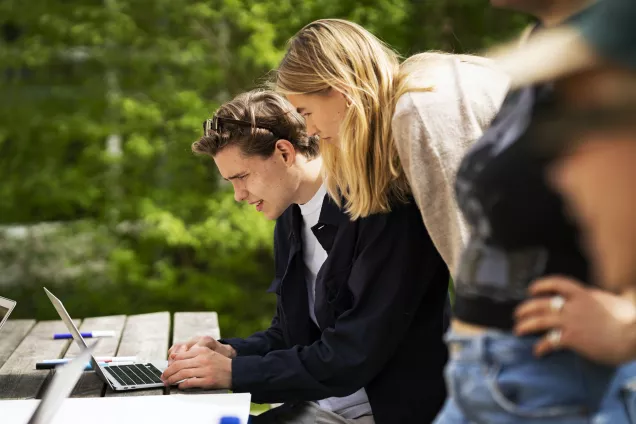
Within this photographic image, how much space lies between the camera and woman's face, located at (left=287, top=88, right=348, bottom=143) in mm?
2035

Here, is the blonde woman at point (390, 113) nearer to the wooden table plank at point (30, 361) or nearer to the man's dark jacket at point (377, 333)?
the man's dark jacket at point (377, 333)

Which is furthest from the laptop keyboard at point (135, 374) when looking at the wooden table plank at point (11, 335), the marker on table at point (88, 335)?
the marker on table at point (88, 335)

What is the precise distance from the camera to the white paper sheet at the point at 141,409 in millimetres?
1722

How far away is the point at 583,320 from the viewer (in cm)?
95

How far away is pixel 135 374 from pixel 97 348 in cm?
56

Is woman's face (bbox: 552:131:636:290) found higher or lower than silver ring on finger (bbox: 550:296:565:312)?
higher

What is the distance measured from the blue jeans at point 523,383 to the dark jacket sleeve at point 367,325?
88 centimetres

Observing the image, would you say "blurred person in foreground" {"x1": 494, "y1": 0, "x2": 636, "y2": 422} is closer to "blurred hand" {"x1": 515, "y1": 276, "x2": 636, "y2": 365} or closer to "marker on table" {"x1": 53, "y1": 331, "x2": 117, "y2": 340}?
"blurred hand" {"x1": 515, "y1": 276, "x2": 636, "y2": 365}

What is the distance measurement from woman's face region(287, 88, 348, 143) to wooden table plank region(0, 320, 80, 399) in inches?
34.6

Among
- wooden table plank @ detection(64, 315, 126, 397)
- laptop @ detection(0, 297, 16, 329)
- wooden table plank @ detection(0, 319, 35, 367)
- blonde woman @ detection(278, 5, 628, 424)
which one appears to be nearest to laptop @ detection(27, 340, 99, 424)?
blonde woman @ detection(278, 5, 628, 424)

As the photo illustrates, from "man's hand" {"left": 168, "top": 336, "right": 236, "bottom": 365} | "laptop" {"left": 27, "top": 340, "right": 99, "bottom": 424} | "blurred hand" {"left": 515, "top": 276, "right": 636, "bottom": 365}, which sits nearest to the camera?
"blurred hand" {"left": 515, "top": 276, "right": 636, "bottom": 365}

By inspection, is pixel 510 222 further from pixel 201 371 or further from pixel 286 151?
pixel 286 151

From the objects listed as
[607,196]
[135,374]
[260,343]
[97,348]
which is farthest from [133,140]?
[607,196]

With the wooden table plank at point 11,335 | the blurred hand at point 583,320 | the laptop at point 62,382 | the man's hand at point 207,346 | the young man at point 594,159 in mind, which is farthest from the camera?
the wooden table plank at point 11,335
